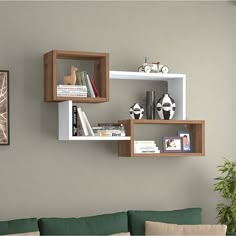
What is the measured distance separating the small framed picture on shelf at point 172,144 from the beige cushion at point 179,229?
69cm

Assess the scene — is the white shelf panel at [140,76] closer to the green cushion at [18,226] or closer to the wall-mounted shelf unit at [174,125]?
the wall-mounted shelf unit at [174,125]

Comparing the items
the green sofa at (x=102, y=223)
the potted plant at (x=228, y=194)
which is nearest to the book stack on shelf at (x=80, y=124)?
the green sofa at (x=102, y=223)

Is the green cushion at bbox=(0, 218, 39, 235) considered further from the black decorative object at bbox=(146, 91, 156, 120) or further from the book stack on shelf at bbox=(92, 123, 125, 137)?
the black decorative object at bbox=(146, 91, 156, 120)

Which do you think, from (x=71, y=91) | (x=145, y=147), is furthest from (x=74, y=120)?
(x=145, y=147)

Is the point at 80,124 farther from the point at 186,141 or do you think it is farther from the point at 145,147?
the point at 186,141

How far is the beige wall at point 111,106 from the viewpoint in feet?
15.4

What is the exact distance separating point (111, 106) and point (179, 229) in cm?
115

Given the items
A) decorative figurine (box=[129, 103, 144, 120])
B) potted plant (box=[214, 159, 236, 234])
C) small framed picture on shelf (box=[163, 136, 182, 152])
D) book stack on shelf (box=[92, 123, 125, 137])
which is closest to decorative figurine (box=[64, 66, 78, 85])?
book stack on shelf (box=[92, 123, 125, 137])

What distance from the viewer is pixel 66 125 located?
4.59 m

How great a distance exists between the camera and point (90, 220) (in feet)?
14.7

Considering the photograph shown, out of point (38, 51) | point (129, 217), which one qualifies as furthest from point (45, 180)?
point (38, 51)

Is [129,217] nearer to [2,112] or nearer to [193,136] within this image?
[193,136]

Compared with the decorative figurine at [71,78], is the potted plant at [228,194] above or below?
below

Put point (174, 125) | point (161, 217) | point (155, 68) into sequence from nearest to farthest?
1. point (161, 217)
2. point (155, 68)
3. point (174, 125)
